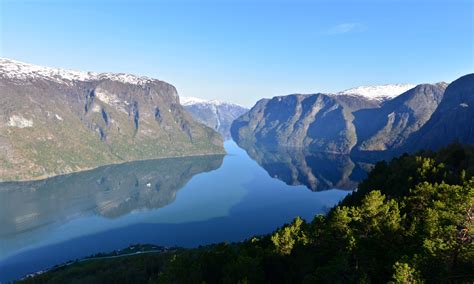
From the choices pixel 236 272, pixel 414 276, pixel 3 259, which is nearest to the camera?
pixel 414 276

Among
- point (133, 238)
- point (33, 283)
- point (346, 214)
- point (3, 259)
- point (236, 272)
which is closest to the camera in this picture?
point (236, 272)

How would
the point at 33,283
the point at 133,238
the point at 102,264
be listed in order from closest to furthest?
the point at 33,283 → the point at 102,264 → the point at 133,238

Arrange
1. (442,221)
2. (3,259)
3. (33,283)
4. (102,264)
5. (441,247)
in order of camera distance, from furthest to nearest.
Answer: (3,259) < (102,264) < (33,283) < (442,221) < (441,247)

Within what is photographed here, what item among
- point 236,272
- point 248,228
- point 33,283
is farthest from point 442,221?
point 248,228

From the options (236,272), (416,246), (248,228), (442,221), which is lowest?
(248,228)

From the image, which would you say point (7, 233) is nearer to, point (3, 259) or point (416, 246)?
point (3, 259)

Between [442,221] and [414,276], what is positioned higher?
[442,221]

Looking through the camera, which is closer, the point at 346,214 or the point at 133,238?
the point at 346,214

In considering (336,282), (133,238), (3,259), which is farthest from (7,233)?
(336,282)

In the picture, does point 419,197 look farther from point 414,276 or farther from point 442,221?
point 414,276
